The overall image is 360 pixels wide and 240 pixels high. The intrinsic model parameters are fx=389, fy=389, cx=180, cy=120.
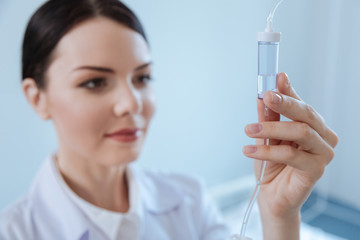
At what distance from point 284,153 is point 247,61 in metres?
0.26

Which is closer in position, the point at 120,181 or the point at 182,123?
the point at 120,181

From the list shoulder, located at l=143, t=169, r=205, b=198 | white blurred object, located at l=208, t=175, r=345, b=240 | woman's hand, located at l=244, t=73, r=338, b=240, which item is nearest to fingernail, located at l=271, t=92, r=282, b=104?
woman's hand, located at l=244, t=73, r=338, b=240

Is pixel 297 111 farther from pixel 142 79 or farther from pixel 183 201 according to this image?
pixel 183 201

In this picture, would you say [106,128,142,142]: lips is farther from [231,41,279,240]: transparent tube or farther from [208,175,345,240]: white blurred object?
[208,175,345,240]: white blurred object

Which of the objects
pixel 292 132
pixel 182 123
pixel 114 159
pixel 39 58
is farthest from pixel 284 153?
pixel 182 123

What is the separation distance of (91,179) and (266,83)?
2.22 feet

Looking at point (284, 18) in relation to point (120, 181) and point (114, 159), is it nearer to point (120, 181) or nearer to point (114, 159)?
point (114, 159)

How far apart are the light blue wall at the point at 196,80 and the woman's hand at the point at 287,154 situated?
0.08 m

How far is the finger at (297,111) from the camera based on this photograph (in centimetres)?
47

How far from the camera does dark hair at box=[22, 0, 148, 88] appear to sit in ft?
2.93

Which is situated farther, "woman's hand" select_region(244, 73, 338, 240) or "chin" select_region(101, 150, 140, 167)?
"chin" select_region(101, 150, 140, 167)

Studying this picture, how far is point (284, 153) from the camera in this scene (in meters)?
0.51

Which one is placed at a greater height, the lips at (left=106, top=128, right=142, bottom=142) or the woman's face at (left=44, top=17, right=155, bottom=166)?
the woman's face at (left=44, top=17, right=155, bottom=166)

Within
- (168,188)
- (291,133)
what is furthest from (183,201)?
(291,133)
